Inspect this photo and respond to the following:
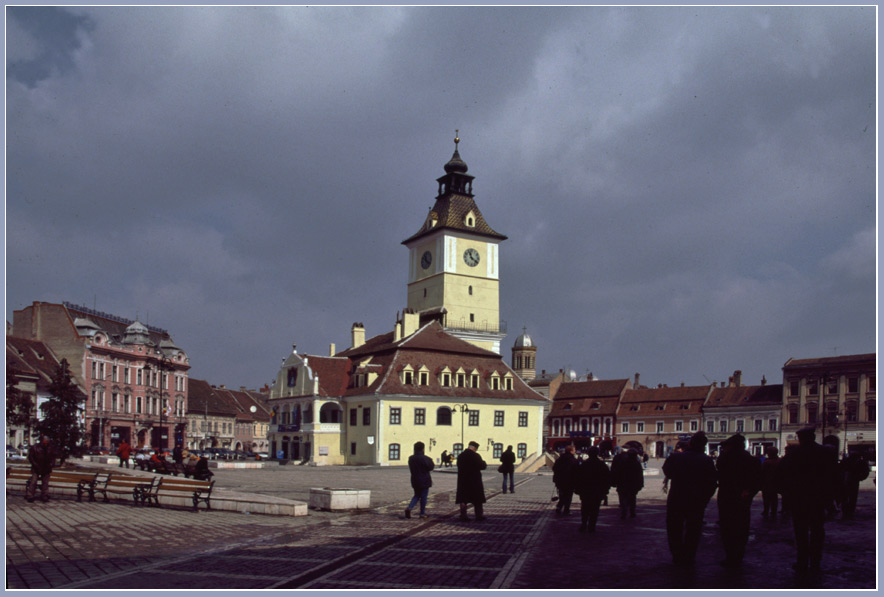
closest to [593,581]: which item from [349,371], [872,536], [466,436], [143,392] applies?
[872,536]

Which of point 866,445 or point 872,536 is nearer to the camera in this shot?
point 872,536

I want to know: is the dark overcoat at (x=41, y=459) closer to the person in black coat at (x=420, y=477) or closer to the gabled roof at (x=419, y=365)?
the person in black coat at (x=420, y=477)

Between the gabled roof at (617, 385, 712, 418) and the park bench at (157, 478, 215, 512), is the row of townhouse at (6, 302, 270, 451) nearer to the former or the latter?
the gabled roof at (617, 385, 712, 418)

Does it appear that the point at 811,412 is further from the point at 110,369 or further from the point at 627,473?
the point at 627,473

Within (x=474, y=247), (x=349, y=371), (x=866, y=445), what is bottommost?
(x=866, y=445)

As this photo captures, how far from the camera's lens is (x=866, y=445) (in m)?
69.7

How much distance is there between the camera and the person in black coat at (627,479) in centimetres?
1970

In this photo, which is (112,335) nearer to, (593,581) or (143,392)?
(143,392)

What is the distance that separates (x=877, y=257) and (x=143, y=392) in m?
85.4

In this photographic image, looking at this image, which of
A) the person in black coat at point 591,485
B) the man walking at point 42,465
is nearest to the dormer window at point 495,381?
the man walking at point 42,465

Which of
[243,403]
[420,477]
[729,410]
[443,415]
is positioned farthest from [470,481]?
[243,403]

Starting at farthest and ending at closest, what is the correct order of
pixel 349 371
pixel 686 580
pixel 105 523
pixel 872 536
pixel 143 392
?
pixel 143 392
pixel 349 371
pixel 105 523
pixel 872 536
pixel 686 580

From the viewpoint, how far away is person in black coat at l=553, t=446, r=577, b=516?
2031cm

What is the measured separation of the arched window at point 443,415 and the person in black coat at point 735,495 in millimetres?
55812
